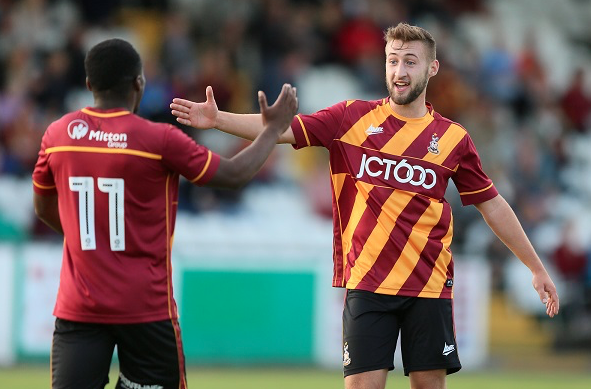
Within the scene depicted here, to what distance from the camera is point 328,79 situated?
51.0 ft

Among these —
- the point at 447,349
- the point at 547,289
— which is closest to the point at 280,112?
the point at 447,349

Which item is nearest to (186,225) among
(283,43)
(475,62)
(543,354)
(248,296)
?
(248,296)

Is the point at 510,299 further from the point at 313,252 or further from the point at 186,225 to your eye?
the point at 186,225

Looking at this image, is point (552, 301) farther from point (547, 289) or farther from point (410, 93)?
point (410, 93)

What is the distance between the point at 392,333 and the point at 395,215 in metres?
0.65

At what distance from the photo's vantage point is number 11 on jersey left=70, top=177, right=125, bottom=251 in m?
5.01

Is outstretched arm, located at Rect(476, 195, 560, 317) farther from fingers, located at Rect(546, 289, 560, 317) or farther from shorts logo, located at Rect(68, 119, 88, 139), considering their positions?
shorts logo, located at Rect(68, 119, 88, 139)

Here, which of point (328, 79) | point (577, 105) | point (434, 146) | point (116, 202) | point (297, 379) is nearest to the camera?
point (116, 202)

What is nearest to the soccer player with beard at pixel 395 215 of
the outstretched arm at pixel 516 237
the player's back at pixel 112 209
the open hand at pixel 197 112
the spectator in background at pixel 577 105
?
the open hand at pixel 197 112

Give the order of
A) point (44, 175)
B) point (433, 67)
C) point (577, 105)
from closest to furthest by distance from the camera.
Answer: point (44, 175)
point (433, 67)
point (577, 105)

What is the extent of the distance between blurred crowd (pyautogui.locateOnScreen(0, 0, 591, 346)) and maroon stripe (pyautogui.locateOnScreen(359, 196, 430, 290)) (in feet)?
24.2

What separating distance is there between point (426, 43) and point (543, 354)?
336 inches

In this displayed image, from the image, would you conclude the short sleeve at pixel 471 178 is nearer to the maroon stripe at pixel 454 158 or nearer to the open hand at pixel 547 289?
the maroon stripe at pixel 454 158

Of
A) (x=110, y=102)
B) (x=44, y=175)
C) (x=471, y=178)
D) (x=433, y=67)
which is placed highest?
(x=433, y=67)
